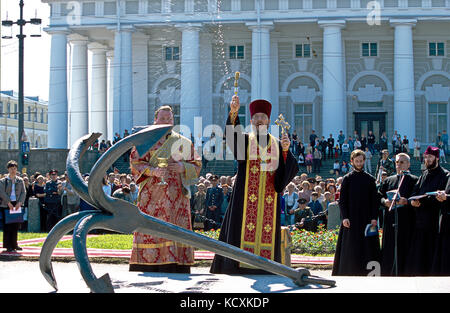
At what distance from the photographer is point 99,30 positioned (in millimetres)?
44469

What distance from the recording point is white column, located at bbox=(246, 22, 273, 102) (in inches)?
1620

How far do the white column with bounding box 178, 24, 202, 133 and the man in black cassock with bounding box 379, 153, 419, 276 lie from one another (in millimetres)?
32424

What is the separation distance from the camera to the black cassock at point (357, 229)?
8.55 metres

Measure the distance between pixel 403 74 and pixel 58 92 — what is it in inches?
820

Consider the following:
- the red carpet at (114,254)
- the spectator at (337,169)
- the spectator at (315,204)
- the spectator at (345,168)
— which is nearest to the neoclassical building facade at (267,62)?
the spectator at (337,169)

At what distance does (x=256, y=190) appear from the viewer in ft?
23.3

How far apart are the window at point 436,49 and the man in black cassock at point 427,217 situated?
36957mm

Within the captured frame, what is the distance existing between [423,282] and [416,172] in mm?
24770

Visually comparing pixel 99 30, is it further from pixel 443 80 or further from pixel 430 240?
pixel 430 240

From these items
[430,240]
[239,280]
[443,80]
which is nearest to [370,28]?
[443,80]

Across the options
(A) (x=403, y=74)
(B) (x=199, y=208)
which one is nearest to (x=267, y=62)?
(A) (x=403, y=74)

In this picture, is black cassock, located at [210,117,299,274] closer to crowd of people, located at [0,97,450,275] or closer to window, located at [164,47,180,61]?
crowd of people, located at [0,97,450,275]
